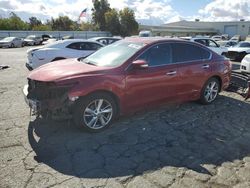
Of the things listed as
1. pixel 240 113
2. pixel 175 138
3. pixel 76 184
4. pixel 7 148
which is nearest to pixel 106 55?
pixel 175 138

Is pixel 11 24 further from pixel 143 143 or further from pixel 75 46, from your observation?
pixel 143 143

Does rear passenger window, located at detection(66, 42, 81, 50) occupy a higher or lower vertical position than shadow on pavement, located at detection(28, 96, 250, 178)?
higher

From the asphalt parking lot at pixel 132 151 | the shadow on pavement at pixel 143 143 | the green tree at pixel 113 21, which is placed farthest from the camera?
the green tree at pixel 113 21

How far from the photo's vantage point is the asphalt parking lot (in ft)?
11.1

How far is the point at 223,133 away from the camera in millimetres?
4867

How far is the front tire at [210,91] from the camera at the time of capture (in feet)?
20.9

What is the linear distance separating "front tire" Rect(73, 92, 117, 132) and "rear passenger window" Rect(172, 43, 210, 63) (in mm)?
1831

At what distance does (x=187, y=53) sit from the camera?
5.94 metres

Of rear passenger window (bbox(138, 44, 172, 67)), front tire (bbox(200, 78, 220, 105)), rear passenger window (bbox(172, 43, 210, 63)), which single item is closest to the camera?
rear passenger window (bbox(138, 44, 172, 67))

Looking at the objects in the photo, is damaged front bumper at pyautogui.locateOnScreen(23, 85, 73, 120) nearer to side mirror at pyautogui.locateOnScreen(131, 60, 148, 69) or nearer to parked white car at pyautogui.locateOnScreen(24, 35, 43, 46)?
side mirror at pyautogui.locateOnScreen(131, 60, 148, 69)

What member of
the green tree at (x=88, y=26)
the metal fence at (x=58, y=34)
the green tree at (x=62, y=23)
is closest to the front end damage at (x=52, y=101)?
the metal fence at (x=58, y=34)

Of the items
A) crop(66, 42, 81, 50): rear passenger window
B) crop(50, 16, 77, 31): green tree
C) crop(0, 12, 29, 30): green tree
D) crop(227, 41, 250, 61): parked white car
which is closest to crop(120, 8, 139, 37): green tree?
crop(50, 16, 77, 31): green tree

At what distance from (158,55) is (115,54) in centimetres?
87

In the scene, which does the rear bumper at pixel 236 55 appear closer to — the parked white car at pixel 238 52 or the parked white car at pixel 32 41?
the parked white car at pixel 238 52
